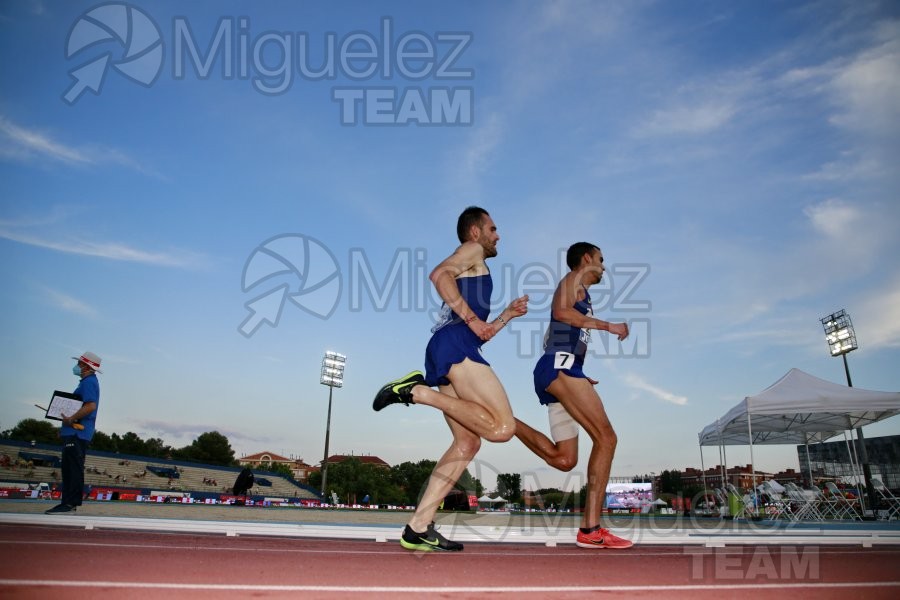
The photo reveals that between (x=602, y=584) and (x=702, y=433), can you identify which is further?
(x=702, y=433)

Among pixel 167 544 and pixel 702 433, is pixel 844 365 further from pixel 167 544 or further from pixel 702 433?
pixel 167 544

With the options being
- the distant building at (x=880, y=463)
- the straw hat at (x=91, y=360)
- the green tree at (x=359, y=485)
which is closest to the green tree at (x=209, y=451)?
the green tree at (x=359, y=485)

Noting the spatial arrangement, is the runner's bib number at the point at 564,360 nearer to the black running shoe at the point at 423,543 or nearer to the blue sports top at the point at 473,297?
the blue sports top at the point at 473,297

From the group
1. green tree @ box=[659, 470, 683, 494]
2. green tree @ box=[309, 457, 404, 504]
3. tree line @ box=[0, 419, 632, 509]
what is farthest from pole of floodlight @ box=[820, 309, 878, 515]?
green tree @ box=[659, 470, 683, 494]

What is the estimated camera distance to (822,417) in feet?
51.6

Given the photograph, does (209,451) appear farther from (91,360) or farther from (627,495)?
(91,360)

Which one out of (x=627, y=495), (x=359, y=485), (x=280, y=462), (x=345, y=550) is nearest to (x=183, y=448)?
(x=359, y=485)

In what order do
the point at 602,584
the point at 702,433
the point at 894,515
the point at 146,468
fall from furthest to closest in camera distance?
the point at 146,468, the point at 894,515, the point at 702,433, the point at 602,584

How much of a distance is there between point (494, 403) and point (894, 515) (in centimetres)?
2364

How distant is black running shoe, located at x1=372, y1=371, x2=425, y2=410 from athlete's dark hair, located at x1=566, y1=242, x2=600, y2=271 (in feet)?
6.80

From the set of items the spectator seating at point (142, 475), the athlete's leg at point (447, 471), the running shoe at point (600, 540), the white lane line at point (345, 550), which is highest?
the athlete's leg at point (447, 471)

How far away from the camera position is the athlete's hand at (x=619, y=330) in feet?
14.3

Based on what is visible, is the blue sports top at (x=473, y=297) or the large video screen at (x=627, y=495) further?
the large video screen at (x=627, y=495)

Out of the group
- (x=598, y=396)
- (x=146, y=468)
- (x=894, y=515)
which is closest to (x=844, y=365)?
(x=894, y=515)
